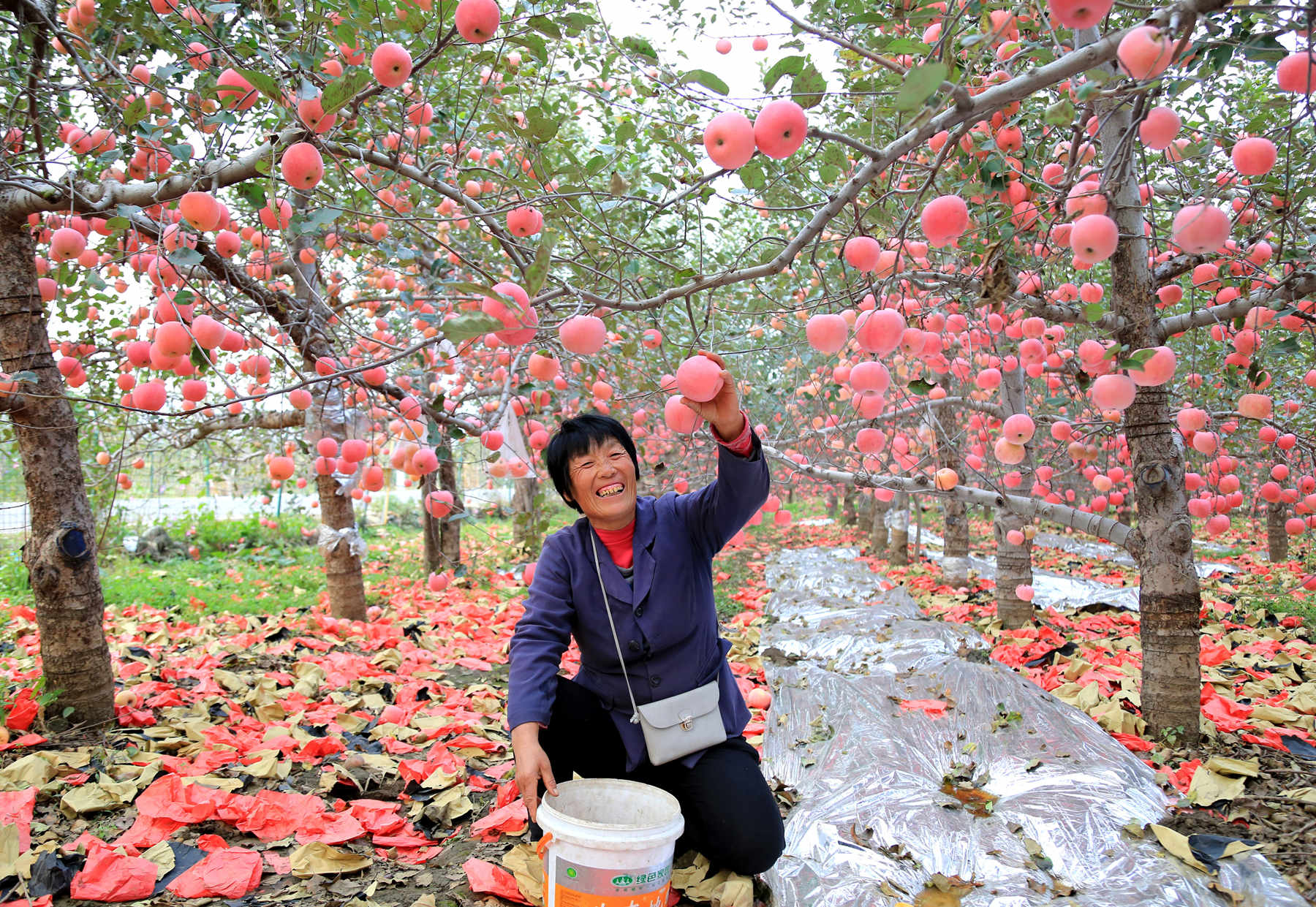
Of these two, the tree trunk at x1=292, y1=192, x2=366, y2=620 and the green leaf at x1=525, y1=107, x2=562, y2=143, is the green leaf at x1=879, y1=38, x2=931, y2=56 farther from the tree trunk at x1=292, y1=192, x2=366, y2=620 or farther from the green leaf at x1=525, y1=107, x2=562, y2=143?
Result: the tree trunk at x1=292, y1=192, x2=366, y2=620

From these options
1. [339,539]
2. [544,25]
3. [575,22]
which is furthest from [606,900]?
[339,539]

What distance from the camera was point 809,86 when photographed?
138 centimetres

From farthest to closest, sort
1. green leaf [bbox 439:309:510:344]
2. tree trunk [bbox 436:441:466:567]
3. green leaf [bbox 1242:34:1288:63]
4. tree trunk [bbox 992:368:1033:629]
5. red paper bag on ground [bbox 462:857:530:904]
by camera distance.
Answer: tree trunk [bbox 436:441:466:567] → tree trunk [bbox 992:368:1033:629] → red paper bag on ground [bbox 462:857:530:904] → green leaf [bbox 1242:34:1288:63] → green leaf [bbox 439:309:510:344]

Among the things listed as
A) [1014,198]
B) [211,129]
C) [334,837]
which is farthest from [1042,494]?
[211,129]

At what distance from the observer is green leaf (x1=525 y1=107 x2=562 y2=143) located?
5.45 feet

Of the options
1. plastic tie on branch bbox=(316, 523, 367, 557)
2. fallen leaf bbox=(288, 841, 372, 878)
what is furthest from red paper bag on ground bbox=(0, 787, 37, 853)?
plastic tie on branch bbox=(316, 523, 367, 557)

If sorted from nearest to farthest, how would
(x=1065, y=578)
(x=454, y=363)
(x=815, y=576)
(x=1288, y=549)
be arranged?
1. (x=454, y=363)
2. (x=1065, y=578)
3. (x=815, y=576)
4. (x=1288, y=549)

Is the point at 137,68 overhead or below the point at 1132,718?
overhead

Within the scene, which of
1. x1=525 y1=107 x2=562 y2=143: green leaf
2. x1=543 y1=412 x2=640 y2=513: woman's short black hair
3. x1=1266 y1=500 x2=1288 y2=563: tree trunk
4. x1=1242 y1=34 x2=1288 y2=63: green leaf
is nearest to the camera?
x1=1242 y1=34 x2=1288 y2=63: green leaf

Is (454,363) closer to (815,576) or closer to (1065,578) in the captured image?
(815,576)

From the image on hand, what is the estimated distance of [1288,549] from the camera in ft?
28.8

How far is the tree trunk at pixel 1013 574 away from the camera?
4840 millimetres

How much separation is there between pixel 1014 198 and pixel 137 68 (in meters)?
2.91

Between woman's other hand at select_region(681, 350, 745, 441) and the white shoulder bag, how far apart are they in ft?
1.88
